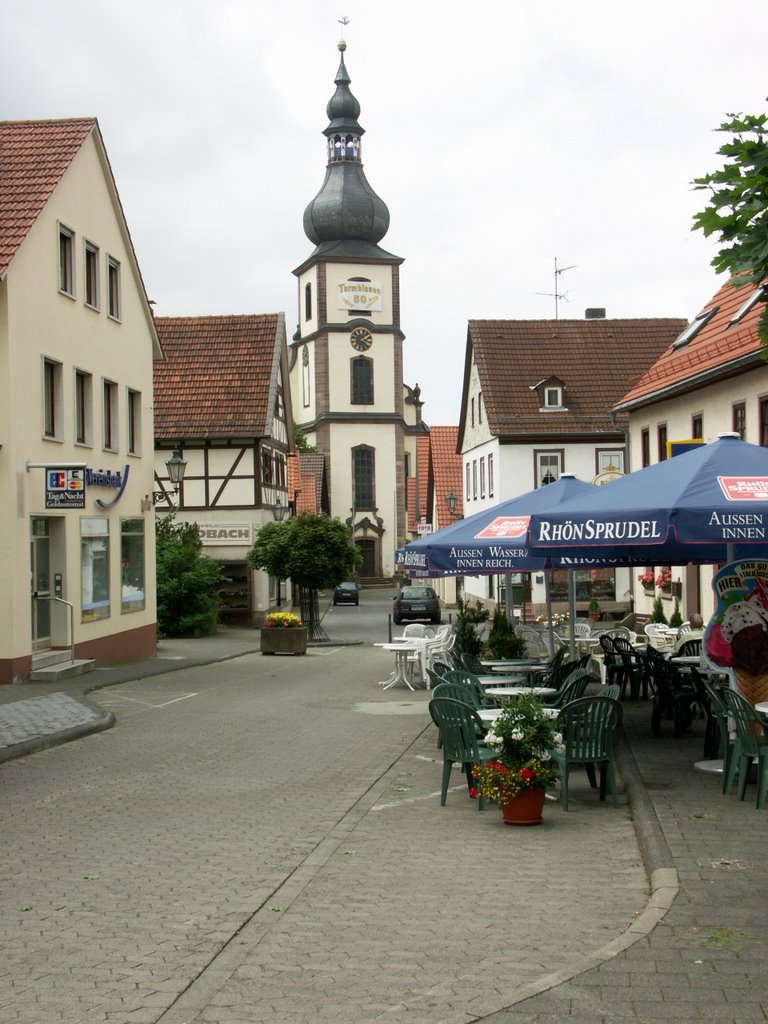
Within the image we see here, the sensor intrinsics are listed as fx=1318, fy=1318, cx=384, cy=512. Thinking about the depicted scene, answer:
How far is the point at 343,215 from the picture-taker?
80.4m

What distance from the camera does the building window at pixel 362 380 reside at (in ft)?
259

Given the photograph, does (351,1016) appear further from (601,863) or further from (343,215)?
(343,215)

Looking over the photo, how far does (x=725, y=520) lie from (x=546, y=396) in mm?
36600

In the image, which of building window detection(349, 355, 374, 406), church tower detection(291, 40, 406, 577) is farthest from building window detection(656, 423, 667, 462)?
building window detection(349, 355, 374, 406)

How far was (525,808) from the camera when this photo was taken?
968cm

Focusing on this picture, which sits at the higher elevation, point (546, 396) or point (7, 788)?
point (546, 396)

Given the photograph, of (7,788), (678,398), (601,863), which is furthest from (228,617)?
(601,863)

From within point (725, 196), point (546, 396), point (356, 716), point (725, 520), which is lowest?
point (356, 716)

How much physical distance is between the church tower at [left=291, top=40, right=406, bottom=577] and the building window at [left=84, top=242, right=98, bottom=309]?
167 ft

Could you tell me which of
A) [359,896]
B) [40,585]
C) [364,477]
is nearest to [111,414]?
[40,585]

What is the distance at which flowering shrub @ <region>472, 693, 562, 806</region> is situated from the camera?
9555mm

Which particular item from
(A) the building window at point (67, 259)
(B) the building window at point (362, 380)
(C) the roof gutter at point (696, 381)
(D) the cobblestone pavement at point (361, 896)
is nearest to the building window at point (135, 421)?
(A) the building window at point (67, 259)

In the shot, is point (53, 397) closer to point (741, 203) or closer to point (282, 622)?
point (282, 622)

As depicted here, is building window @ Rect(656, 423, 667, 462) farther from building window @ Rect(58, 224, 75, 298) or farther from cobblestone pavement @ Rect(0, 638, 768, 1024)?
cobblestone pavement @ Rect(0, 638, 768, 1024)
